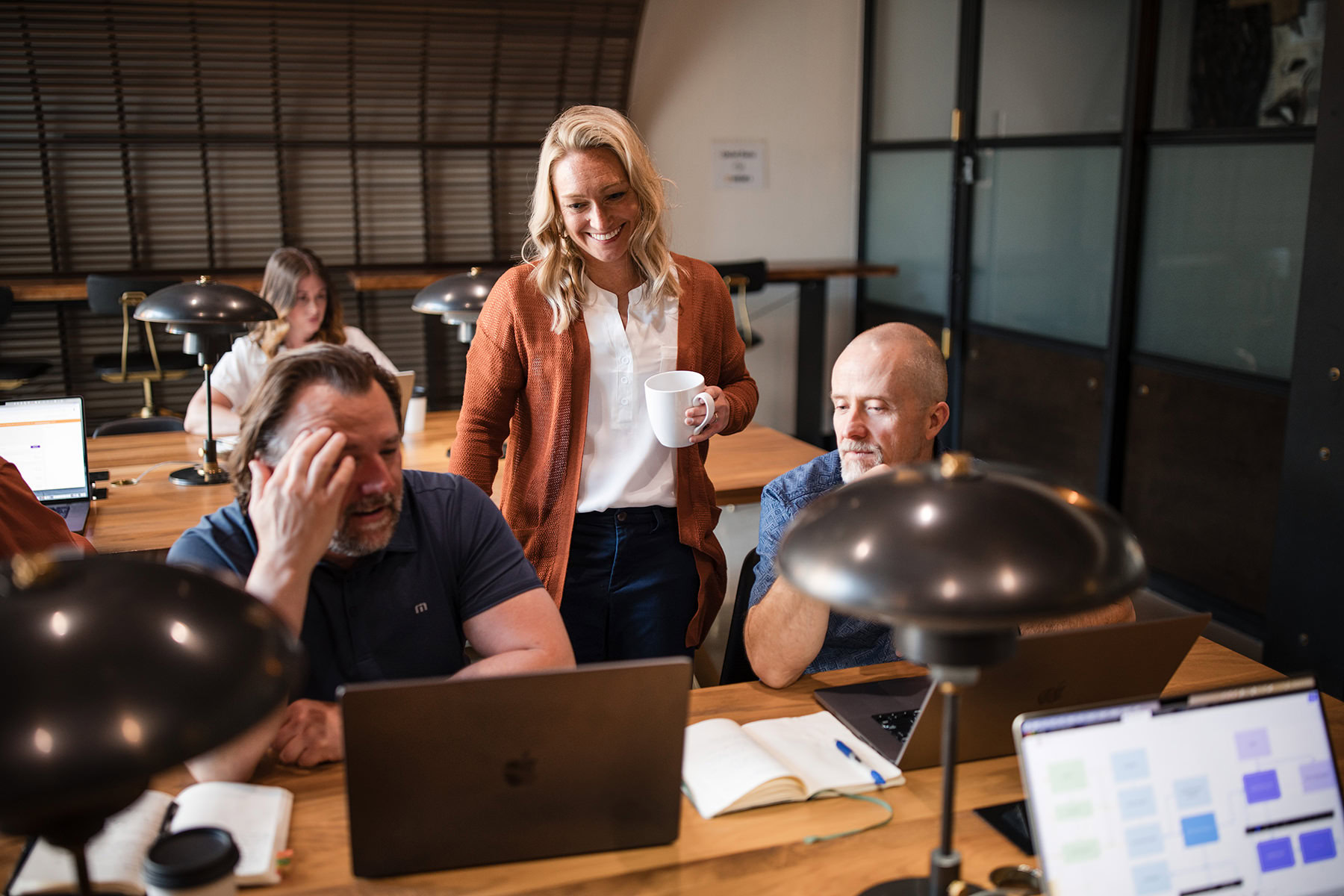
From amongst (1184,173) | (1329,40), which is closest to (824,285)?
(1184,173)

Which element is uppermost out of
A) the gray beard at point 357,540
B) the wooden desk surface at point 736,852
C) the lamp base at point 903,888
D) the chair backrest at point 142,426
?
the gray beard at point 357,540

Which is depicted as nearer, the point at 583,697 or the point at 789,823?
the point at 583,697

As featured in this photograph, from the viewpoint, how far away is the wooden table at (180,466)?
2.59 metres

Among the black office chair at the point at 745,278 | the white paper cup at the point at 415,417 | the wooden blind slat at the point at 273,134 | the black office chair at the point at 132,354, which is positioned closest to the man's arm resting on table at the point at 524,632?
the white paper cup at the point at 415,417

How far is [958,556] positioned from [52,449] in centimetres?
254

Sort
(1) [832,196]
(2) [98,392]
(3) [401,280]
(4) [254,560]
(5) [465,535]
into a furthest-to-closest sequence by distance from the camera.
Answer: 1. (1) [832,196]
2. (2) [98,392]
3. (3) [401,280]
4. (5) [465,535]
5. (4) [254,560]

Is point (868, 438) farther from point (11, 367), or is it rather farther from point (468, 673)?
point (11, 367)

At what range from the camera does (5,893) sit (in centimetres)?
106

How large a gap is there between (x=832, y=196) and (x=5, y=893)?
558cm

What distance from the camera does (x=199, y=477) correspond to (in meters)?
2.99

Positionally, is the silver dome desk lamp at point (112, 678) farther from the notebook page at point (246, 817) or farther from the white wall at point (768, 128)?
the white wall at point (768, 128)

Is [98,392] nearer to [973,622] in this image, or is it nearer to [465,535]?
[465,535]

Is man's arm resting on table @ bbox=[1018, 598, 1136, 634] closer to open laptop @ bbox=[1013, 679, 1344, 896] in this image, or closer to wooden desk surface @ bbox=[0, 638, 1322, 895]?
wooden desk surface @ bbox=[0, 638, 1322, 895]

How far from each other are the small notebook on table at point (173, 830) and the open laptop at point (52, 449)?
1.56m
